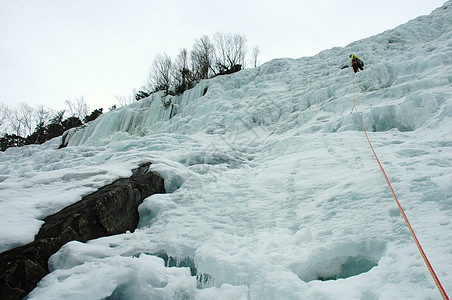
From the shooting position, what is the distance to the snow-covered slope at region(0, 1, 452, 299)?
1.54m

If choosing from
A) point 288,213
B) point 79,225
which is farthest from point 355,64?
point 79,225

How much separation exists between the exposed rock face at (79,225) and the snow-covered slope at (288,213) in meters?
0.10

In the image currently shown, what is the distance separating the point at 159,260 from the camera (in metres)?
1.91

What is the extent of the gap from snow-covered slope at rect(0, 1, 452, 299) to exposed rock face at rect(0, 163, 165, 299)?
0.10m

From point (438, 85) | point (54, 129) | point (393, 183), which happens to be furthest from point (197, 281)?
point (54, 129)

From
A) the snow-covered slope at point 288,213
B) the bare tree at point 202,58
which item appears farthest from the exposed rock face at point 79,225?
the bare tree at point 202,58

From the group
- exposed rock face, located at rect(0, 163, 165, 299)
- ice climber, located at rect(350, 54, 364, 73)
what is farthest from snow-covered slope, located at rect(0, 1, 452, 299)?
ice climber, located at rect(350, 54, 364, 73)

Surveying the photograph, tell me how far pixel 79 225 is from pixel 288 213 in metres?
2.08

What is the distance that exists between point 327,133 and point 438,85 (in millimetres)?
2152

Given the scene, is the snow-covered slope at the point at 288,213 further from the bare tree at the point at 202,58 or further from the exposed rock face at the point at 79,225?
the bare tree at the point at 202,58

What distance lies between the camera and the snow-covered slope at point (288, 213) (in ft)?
5.06

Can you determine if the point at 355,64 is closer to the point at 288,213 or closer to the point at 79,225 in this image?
the point at 288,213

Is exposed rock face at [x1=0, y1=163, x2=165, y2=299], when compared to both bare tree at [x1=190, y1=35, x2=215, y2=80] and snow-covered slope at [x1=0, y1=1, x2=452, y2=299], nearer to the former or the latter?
snow-covered slope at [x1=0, y1=1, x2=452, y2=299]

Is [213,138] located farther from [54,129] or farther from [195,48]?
[54,129]
